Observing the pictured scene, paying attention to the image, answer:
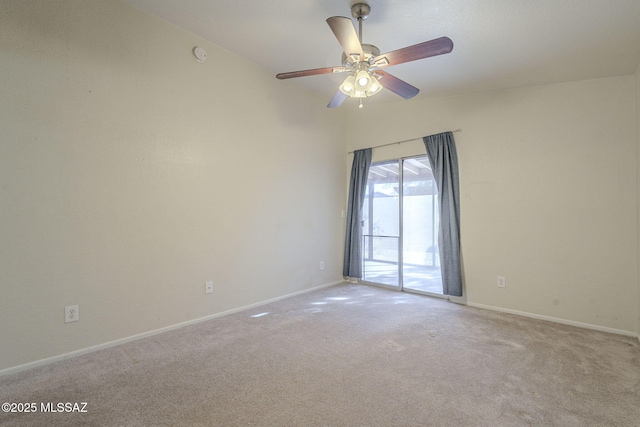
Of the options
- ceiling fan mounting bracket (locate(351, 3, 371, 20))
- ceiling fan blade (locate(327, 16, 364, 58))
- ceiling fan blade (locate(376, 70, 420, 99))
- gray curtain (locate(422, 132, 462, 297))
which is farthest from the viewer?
gray curtain (locate(422, 132, 462, 297))

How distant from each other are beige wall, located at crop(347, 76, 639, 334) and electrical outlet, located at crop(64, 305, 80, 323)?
12.9 ft

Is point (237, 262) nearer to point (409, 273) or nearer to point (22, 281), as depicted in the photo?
point (22, 281)

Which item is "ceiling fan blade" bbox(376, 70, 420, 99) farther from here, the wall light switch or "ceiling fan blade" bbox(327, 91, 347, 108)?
the wall light switch

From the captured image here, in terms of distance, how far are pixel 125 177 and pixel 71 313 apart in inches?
44.5

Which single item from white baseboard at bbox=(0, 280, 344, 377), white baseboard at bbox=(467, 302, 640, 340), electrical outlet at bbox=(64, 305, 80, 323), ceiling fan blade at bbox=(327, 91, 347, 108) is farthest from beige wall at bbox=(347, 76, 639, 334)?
electrical outlet at bbox=(64, 305, 80, 323)

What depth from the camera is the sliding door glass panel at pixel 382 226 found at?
4.38 m

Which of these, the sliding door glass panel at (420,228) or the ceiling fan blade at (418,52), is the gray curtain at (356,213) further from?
the ceiling fan blade at (418,52)

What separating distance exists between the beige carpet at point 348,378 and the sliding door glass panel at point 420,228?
3.58 ft

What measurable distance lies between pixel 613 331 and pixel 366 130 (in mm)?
3680

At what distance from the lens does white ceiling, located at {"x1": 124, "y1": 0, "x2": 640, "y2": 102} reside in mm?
2131

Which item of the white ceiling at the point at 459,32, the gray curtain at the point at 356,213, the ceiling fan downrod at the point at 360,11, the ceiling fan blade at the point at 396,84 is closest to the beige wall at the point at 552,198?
the white ceiling at the point at 459,32

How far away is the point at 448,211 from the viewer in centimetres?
375

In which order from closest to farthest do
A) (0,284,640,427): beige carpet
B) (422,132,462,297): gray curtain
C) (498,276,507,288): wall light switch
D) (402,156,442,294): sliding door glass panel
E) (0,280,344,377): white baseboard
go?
(0,284,640,427): beige carpet, (0,280,344,377): white baseboard, (498,276,507,288): wall light switch, (422,132,462,297): gray curtain, (402,156,442,294): sliding door glass panel

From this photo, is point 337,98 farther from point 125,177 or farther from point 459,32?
point 125,177
